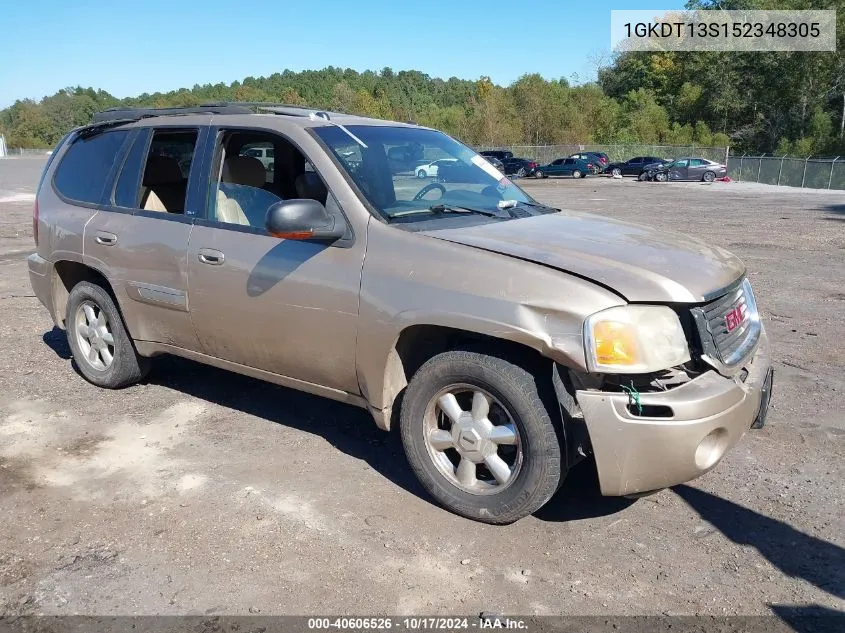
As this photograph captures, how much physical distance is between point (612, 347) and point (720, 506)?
125 centimetres

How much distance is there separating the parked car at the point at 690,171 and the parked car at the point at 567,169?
16.3 feet

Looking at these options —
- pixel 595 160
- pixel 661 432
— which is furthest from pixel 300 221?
pixel 595 160

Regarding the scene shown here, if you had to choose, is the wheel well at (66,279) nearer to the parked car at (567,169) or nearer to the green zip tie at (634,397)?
the green zip tie at (634,397)

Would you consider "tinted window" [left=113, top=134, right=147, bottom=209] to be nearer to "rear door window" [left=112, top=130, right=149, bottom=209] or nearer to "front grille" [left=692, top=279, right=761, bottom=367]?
"rear door window" [left=112, top=130, right=149, bottom=209]

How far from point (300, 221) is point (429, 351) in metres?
0.93

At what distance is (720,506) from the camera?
374 cm

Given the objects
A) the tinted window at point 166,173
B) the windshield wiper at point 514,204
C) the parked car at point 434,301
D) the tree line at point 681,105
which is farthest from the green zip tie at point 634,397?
the tree line at point 681,105

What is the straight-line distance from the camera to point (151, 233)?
4.72 meters

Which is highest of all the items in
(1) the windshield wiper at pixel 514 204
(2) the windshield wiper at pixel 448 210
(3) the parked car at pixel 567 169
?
(2) the windshield wiper at pixel 448 210

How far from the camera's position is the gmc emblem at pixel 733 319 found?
3486mm

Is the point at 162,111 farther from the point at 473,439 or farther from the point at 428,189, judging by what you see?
the point at 473,439

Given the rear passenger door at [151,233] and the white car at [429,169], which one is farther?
the rear passenger door at [151,233]

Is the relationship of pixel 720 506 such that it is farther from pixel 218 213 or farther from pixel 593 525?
pixel 218 213

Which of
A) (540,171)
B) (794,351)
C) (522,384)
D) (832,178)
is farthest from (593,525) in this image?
(540,171)
